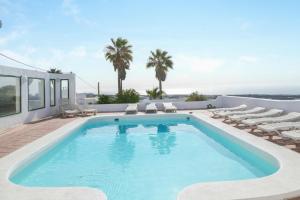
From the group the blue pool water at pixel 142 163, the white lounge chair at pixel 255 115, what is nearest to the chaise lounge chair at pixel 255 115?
the white lounge chair at pixel 255 115

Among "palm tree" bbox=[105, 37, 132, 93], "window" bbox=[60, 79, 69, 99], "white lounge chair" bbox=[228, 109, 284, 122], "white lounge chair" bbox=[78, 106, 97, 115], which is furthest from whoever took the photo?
"palm tree" bbox=[105, 37, 132, 93]

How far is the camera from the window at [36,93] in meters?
15.5

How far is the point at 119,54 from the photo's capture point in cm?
2823

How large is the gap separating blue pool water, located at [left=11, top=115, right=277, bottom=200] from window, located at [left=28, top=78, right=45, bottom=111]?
3.63 m

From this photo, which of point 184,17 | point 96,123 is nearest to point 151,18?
point 184,17

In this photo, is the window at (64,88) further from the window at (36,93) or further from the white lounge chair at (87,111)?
the window at (36,93)

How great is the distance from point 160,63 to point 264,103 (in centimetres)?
1742

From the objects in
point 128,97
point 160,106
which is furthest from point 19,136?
point 128,97

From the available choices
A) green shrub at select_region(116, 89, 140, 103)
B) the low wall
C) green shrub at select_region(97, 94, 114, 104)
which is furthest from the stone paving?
green shrub at select_region(116, 89, 140, 103)

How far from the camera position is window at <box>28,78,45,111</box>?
1545 cm

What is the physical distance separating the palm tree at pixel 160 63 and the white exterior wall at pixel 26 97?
13395mm

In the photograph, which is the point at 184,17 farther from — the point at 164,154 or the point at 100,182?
the point at 100,182

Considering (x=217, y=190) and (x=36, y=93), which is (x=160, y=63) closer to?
(x=36, y=93)

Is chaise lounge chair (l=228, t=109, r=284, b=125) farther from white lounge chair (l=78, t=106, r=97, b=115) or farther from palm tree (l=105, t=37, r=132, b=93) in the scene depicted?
palm tree (l=105, t=37, r=132, b=93)
